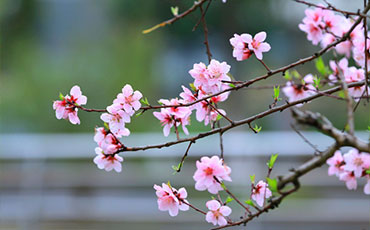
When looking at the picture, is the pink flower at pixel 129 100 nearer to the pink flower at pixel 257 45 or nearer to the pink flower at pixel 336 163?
the pink flower at pixel 257 45

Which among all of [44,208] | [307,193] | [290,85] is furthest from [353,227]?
[290,85]

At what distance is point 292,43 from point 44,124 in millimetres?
3578

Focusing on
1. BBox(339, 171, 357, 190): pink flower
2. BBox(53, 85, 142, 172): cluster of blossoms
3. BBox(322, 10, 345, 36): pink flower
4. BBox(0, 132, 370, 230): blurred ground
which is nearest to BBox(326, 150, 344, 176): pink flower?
BBox(339, 171, 357, 190): pink flower

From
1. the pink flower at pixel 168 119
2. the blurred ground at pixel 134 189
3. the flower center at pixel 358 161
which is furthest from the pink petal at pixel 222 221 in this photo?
the blurred ground at pixel 134 189

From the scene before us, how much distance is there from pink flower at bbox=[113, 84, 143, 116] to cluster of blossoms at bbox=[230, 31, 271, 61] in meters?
0.17

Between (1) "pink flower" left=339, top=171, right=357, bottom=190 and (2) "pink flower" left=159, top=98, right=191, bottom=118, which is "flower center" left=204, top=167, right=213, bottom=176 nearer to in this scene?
(2) "pink flower" left=159, top=98, right=191, bottom=118

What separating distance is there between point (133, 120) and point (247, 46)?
15.3 feet

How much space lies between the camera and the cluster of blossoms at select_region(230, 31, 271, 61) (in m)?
0.84

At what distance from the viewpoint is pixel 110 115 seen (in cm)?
84

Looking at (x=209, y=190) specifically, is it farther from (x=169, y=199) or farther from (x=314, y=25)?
(x=314, y=25)

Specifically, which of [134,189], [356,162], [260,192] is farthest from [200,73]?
[134,189]

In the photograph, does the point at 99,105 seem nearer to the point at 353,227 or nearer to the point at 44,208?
the point at 44,208

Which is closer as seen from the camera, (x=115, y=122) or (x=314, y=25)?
(x=115, y=122)

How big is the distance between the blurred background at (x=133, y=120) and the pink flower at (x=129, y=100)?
108 inches
